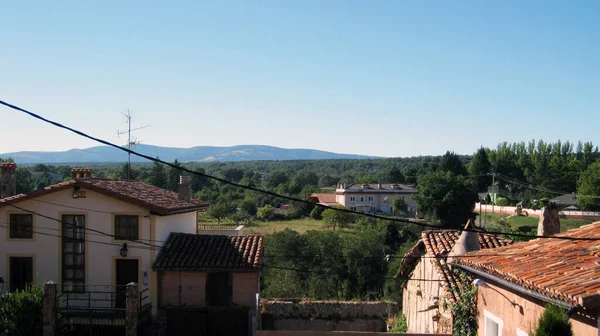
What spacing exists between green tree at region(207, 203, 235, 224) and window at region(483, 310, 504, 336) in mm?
54773

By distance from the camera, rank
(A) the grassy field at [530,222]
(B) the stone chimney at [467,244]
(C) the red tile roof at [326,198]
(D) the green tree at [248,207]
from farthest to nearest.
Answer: (C) the red tile roof at [326,198]
(D) the green tree at [248,207]
(A) the grassy field at [530,222]
(B) the stone chimney at [467,244]

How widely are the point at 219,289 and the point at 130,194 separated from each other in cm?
428

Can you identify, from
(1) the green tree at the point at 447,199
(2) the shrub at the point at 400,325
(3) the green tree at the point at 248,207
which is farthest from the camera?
(3) the green tree at the point at 248,207

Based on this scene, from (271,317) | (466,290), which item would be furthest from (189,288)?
(466,290)

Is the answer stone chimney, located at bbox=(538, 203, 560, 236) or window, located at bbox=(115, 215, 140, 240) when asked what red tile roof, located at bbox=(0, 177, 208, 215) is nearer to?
window, located at bbox=(115, 215, 140, 240)

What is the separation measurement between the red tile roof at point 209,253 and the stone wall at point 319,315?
2170 millimetres

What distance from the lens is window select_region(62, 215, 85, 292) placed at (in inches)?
752

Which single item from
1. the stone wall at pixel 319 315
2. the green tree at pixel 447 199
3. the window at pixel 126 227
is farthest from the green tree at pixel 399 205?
the window at pixel 126 227

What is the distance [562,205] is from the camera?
8519 cm

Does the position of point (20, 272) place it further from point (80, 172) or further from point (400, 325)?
point (400, 325)

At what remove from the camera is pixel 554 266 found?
9234 millimetres

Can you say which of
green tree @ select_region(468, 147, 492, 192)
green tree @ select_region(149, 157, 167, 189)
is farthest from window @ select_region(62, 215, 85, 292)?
green tree @ select_region(468, 147, 492, 192)

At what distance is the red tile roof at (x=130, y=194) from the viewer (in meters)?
18.6

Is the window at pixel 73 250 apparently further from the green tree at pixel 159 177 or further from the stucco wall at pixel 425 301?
the green tree at pixel 159 177
